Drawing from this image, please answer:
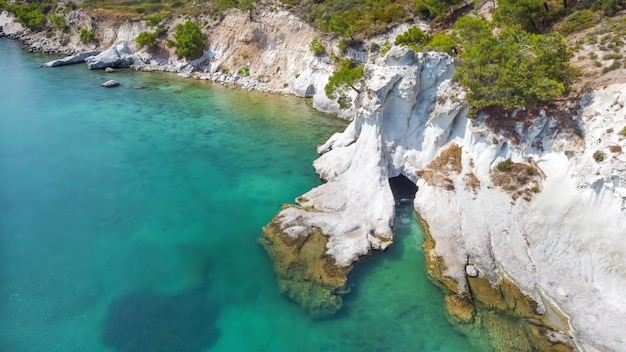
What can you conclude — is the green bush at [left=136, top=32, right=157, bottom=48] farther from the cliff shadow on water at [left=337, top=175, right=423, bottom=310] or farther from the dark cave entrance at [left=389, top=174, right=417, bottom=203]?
the cliff shadow on water at [left=337, top=175, right=423, bottom=310]

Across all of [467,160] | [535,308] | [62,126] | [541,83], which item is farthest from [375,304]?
[62,126]

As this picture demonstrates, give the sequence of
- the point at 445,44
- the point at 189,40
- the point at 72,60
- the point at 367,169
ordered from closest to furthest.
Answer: the point at 367,169
the point at 445,44
the point at 189,40
the point at 72,60

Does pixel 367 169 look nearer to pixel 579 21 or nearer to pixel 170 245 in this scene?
pixel 170 245

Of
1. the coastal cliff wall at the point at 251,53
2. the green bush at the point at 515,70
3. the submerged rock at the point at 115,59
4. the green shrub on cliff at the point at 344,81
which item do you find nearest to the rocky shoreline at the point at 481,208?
the green bush at the point at 515,70

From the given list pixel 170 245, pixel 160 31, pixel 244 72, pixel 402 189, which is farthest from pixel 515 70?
pixel 160 31

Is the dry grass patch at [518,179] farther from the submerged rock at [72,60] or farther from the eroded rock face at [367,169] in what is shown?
the submerged rock at [72,60]
